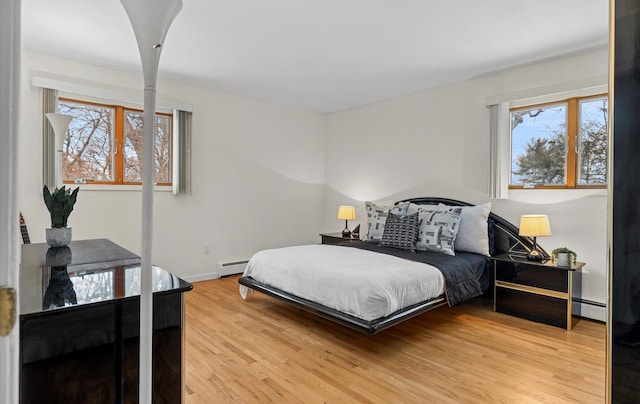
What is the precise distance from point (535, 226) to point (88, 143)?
462 centimetres

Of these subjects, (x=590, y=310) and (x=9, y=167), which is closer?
(x=9, y=167)

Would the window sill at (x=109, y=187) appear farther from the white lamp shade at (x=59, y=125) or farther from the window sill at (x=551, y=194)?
the window sill at (x=551, y=194)

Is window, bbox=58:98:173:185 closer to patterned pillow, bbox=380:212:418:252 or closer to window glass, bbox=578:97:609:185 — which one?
patterned pillow, bbox=380:212:418:252

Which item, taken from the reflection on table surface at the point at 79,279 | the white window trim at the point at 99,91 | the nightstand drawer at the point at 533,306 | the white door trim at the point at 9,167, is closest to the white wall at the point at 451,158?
the nightstand drawer at the point at 533,306

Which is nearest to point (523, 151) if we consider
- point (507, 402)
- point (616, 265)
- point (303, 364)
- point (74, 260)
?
point (507, 402)

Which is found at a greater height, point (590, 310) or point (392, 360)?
point (590, 310)

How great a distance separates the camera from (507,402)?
6.35 ft

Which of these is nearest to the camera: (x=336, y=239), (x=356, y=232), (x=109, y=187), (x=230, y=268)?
(x=109, y=187)

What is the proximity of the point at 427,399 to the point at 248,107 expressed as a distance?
4.27m

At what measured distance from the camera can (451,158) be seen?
4207 mm

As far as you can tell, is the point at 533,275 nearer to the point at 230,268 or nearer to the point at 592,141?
the point at 592,141

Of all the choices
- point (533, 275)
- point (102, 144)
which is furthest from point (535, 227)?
point (102, 144)

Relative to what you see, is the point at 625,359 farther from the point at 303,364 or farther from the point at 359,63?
the point at 359,63

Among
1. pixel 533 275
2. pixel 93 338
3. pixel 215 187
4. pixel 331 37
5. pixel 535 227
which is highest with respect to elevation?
pixel 331 37
